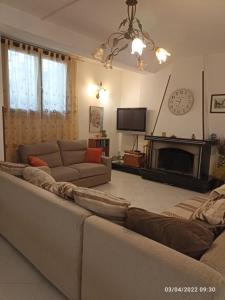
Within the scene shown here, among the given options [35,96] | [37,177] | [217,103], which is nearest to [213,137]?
[217,103]

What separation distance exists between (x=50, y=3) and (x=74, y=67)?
2.06 meters

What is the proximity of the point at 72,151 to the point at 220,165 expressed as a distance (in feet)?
9.96

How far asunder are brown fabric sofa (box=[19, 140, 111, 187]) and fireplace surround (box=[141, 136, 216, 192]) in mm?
1190

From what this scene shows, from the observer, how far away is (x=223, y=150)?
444 centimetres

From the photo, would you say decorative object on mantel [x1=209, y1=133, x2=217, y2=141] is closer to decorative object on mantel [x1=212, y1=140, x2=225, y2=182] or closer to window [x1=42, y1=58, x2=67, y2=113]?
decorative object on mantel [x1=212, y1=140, x2=225, y2=182]

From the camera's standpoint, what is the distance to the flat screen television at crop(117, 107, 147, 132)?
5.58m

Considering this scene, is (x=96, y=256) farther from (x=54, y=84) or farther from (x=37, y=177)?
(x=54, y=84)

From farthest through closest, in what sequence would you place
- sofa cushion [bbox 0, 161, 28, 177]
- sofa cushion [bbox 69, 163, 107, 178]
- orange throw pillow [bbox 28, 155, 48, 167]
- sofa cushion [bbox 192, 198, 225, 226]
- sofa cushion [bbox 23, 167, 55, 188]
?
sofa cushion [bbox 69, 163, 107, 178] → orange throw pillow [bbox 28, 155, 48, 167] → sofa cushion [bbox 0, 161, 28, 177] → sofa cushion [bbox 23, 167, 55, 188] → sofa cushion [bbox 192, 198, 225, 226]

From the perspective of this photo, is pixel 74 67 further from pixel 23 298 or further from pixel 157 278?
pixel 157 278

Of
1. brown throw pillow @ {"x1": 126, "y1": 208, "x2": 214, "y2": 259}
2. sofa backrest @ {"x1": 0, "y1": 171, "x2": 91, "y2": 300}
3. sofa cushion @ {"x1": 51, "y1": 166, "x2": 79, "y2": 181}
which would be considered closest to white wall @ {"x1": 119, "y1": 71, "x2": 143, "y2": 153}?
sofa cushion @ {"x1": 51, "y1": 166, "x2": 79, "y2": 181}

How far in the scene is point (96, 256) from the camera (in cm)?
132

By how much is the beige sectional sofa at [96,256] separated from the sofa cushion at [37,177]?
0.13m

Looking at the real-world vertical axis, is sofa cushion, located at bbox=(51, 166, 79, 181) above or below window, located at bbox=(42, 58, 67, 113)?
below

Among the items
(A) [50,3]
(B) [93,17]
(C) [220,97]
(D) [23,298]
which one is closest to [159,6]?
(B) [93,17]
